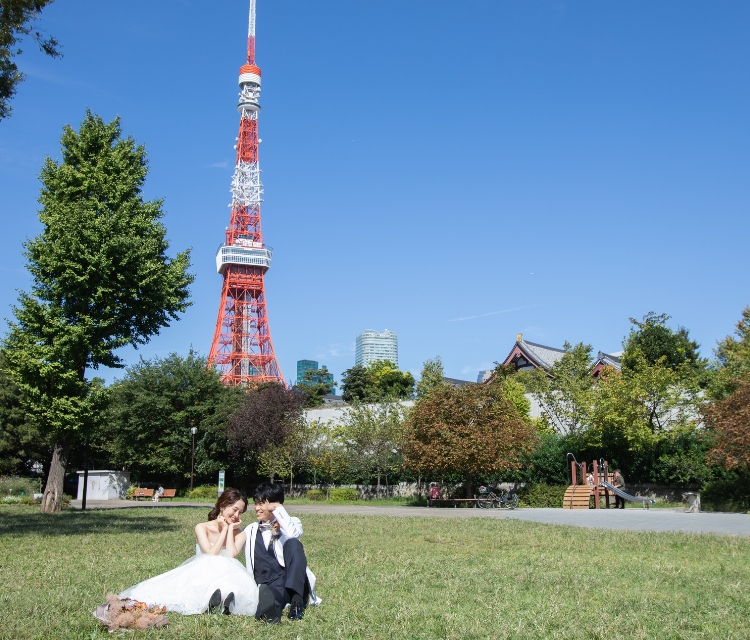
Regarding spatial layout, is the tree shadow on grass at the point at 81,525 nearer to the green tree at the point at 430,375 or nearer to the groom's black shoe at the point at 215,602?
the groom's black shoe at the point at 215,602

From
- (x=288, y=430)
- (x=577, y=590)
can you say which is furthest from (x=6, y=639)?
(x=288, y=430)

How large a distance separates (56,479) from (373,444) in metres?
14.2

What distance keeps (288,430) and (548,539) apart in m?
22.8

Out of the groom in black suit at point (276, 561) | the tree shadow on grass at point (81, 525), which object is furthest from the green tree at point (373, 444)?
the groom in black suit at point (276, 561)

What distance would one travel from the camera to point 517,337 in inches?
1752

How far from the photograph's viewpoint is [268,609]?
5.26 m

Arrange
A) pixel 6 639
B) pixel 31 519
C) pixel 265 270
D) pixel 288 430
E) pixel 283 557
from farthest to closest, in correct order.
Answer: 1. pixel 265 270
2. pixel 288 430
3. pixel 31 519
4. pixel 283 557
5. pixel 6 639

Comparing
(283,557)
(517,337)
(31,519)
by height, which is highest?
(517,337)

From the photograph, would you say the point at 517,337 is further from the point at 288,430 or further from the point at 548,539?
the point at 548,539

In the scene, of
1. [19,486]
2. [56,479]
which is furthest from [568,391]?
[19,486]

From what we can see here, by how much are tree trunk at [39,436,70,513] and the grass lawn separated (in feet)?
23.3

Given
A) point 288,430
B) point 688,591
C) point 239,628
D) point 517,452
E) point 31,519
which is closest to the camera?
point 239,628

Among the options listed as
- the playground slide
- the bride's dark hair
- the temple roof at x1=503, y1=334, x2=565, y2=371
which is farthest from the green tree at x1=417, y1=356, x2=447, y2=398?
the bride's dark hair

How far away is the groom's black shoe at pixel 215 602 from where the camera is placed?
5367mm
